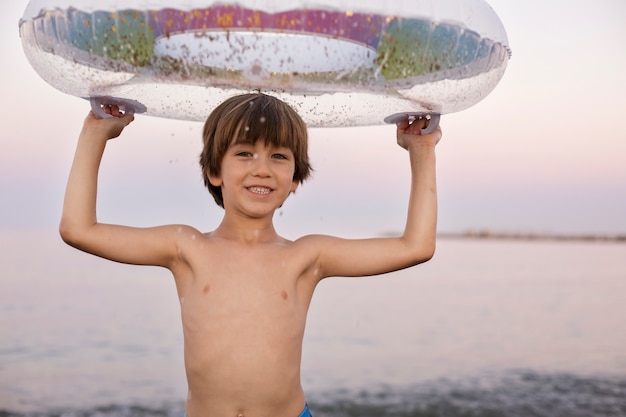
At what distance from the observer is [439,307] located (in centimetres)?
1372

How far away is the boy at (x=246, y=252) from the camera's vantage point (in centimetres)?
226

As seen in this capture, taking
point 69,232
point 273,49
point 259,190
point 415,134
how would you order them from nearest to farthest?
point 273,49
point 69,232
point 259,190
point 415,134

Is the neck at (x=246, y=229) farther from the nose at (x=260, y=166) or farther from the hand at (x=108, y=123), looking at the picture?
the hand at (x=108, y=123)

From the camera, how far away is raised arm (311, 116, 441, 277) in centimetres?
234

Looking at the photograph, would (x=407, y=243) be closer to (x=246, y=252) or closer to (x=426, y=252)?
(x=426, y=252)

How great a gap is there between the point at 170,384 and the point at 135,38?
25.3 feet

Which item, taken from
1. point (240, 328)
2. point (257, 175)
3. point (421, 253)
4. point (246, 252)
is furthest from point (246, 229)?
point (421, 253)

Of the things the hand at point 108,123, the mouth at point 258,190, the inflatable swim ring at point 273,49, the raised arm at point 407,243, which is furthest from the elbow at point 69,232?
the raised arm at point 407,243

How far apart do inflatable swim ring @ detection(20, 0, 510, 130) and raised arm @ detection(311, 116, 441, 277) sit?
0.20 meters

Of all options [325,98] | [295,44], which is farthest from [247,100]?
[295,44]

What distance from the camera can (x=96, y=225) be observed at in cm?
224

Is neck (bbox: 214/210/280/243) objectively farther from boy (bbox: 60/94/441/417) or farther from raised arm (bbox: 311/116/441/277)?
raised arm (bbox: 311/116/441/277)

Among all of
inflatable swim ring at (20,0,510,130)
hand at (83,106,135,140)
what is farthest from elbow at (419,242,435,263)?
hand at (83,106,135,140)

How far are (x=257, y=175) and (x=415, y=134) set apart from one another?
63 cm
